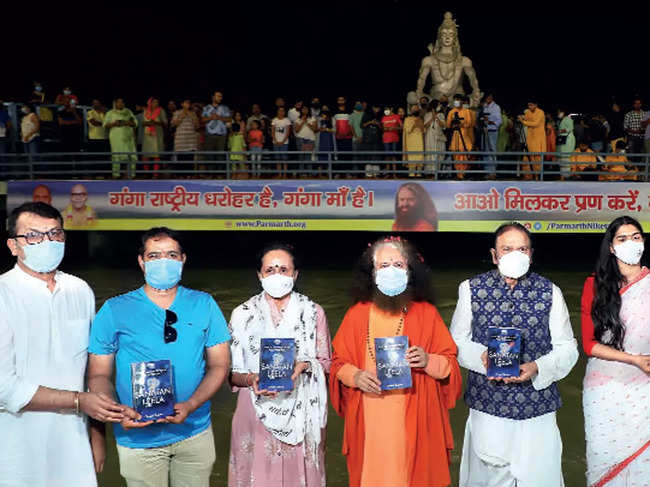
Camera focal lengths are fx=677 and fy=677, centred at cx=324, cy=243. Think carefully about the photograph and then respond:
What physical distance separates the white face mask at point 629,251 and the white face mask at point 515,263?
0.46m

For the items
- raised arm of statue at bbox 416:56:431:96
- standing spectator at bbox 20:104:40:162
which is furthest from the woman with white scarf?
raised arm of statue at bbox 416:56:431:96

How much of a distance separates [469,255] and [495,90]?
7.26 metres

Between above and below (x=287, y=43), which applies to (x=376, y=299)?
below

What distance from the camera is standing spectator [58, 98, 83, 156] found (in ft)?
37.3

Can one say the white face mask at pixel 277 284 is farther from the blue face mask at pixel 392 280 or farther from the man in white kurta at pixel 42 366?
the man in white kurta at pixel 42 366

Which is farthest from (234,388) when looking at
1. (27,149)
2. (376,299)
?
(27,149)

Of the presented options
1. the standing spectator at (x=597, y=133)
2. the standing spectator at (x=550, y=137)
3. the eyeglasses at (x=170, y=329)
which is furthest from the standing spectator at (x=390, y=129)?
the eyeglasses at (x=170, y=329)

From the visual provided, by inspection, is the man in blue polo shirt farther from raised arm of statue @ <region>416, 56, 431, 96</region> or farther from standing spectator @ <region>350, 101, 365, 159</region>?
raised arm of statue @ <region>416, 56, 431, 96</region>

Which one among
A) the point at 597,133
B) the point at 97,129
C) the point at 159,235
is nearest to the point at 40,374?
the point at 159,235

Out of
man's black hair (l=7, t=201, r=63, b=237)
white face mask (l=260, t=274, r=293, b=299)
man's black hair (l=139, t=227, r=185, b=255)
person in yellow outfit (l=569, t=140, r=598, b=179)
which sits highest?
person in yellow outfit (l=569, t=140, r=598, b=179)

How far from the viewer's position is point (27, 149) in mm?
11031

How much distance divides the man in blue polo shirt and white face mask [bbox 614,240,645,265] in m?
1.79

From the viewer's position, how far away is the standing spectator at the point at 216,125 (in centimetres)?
1116

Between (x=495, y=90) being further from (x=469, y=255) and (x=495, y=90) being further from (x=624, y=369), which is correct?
(x=624, y=369)
